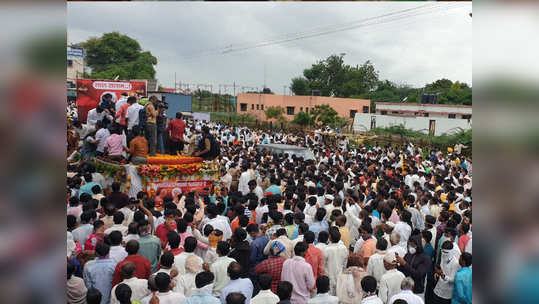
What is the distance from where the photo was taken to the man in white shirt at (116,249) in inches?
179

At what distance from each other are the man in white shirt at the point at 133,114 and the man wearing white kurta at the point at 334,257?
535 centimetres

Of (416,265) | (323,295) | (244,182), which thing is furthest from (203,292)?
(244,182)

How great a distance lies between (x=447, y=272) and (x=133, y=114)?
6596 mm

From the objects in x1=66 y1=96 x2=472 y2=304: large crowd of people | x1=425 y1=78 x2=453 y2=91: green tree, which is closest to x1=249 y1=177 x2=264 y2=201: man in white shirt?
x1=66 y1=96 x2=472 y2=304: large crowd of people

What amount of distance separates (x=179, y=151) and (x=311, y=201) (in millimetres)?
4005

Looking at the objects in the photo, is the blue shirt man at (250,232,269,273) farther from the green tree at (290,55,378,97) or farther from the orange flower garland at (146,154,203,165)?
the green tree at (290,55,378,97)

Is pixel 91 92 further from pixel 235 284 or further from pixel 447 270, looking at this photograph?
pixel 447 270

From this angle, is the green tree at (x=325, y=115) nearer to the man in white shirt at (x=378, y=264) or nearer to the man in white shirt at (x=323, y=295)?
the man in white shirt at (x=378, y=264)

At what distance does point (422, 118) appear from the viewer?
3019cm

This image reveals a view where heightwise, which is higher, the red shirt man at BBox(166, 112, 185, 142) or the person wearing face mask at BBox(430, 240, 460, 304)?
the red shirt man at BBox(166, 112, 185, 142)

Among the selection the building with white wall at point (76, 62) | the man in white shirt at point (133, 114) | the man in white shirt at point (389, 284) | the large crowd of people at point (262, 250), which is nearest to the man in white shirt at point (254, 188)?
the large crowd of people at point (262, 250)

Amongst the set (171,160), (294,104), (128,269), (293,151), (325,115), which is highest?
(294,104)

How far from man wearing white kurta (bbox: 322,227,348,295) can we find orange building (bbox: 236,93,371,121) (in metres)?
33.6

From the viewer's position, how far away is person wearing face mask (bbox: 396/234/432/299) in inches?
189
